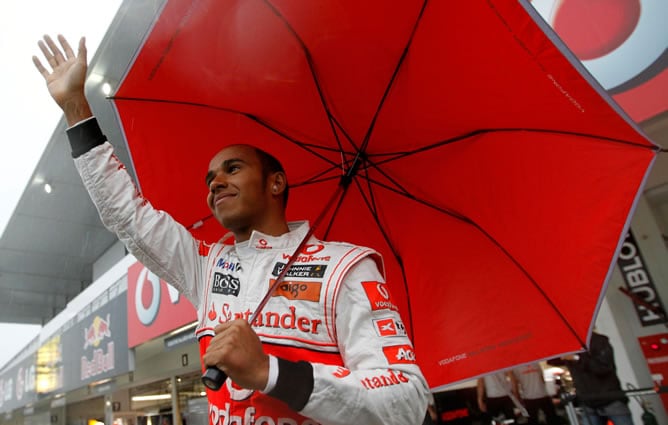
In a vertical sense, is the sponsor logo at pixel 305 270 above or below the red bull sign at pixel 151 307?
below

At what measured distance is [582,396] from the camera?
11.6 ft

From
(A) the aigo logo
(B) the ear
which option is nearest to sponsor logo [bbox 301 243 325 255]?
(B) the ear

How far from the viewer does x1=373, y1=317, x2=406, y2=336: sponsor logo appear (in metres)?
0.92

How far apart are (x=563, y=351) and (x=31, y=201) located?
8.01 metres

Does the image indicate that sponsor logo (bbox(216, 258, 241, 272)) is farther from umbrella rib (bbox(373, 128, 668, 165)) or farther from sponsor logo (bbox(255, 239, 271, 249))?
umbrella rib (bbox(373, 128, 668, 165))

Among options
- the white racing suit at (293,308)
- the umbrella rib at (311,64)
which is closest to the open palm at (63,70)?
the white racing suit at (293,308)

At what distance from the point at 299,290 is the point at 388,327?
0.23m

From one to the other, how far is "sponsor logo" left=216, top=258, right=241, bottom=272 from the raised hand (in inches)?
19.7

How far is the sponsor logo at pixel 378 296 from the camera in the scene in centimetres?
96

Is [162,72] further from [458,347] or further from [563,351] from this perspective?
[563,351]

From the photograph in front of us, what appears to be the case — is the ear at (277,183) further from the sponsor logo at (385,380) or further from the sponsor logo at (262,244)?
the sponsor logo at (385,380)

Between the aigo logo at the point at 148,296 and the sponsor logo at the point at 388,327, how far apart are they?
17.9 feet

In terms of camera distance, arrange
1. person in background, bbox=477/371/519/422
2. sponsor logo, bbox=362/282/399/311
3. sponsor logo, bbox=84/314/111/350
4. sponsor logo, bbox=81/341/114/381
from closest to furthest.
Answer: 1. sponsor logo, bbox=362/282/399/311
2. person in background, bbox=477/371/519/422
3. sponsor logo, bbox=81/341/114/381
4. sponsor logo, bbox=84/314/111/350

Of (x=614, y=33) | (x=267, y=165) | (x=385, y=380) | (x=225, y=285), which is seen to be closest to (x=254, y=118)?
(x=267, y=165)
